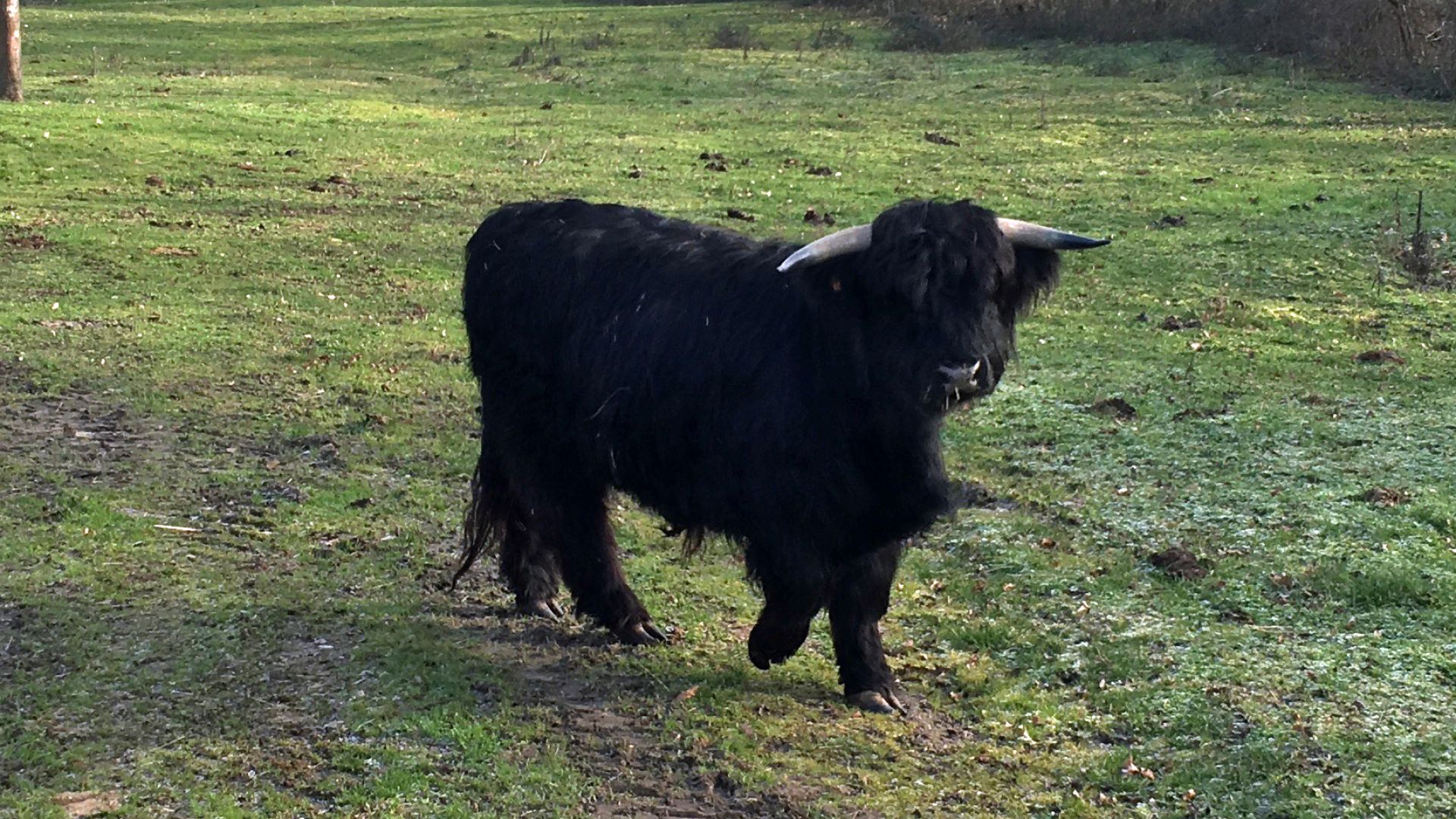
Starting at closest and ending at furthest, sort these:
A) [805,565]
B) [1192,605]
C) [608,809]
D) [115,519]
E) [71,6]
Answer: [608,809] → [805,565] → [1192,605] → [115,519] → [71,6]

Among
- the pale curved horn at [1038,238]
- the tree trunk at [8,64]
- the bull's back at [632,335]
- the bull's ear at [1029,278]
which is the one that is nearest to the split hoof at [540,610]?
the bull's back at [632,335]

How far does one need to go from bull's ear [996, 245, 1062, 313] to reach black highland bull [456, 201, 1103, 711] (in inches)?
0.4

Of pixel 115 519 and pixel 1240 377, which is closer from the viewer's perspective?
pixel 115 519

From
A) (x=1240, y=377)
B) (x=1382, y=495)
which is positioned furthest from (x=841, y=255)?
(x=1240, y=377)

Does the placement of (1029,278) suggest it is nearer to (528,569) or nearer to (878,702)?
(878,702)

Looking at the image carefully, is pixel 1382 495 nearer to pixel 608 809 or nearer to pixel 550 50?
pixel 608 809

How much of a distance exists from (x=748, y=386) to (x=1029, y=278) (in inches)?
44.1

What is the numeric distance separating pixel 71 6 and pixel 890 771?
137 ft

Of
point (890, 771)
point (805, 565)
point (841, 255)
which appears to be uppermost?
point (841, 255)

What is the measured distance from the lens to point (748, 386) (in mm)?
5512

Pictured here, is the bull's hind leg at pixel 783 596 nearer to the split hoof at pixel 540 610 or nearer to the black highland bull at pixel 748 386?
the black highland bull at pixel 748 386

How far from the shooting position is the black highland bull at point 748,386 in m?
5.21

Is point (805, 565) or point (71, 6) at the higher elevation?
point (71, 6)

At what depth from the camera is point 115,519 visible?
23.6ft
